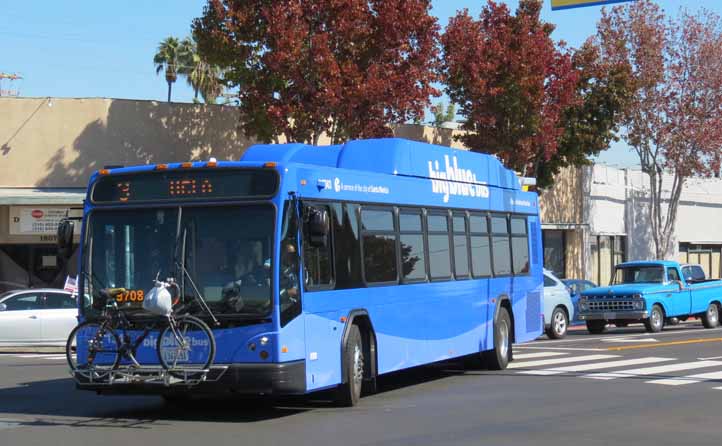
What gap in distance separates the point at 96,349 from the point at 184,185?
2.08 metres

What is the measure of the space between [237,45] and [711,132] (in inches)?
814

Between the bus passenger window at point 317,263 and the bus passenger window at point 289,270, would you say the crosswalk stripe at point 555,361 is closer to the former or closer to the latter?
the bus passenger window at point 317,263

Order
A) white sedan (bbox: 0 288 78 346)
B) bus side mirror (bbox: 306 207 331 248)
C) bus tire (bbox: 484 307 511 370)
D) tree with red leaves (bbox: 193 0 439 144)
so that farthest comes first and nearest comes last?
tree with red leaves (bbox: 193 0 439 144) → white sedan (bbox: 0 288 78 346) → bus tire (bbox: 484 307 511 370) → bus side mirror (bbox: 306 207 331 248)

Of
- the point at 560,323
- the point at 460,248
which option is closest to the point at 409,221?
the point at 460,248

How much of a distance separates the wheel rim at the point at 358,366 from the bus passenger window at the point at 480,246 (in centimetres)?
419

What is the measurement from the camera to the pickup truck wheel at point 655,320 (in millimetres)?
28734

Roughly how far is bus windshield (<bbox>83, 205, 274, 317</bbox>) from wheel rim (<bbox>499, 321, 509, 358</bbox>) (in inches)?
302

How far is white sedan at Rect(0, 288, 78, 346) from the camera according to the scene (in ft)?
81.0

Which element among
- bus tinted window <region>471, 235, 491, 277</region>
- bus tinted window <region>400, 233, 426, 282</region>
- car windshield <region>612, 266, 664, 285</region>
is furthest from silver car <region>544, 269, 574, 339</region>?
bus tinted window <region>400, 233, 426, 282</region>

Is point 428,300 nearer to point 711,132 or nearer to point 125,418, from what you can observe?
point 125,418

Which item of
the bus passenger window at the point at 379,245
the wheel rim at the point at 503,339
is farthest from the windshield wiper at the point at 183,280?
the wheel rim at the point at 503,339

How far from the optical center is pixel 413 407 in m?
13.9

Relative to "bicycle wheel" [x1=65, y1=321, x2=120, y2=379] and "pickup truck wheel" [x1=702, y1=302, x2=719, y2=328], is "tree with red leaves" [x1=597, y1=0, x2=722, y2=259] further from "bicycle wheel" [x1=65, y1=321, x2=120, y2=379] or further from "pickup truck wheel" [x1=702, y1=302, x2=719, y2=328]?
"bicycle wheel" [x1=65, y1=321, x2=120, y2=379]

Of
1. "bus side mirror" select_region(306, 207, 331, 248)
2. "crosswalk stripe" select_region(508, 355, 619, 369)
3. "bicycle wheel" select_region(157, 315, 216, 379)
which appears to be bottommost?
"crosswalk stripe" select_region(508, 355, 619, 369)
